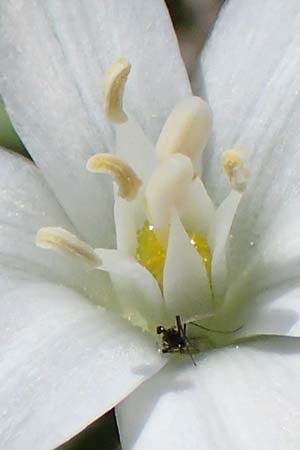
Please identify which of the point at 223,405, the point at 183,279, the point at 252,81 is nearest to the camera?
the point at 223,405

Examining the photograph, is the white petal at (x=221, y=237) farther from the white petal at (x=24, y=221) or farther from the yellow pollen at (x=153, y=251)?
the white petal at (x=24, y=221)

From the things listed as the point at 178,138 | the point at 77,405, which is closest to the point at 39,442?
the point at 77,405

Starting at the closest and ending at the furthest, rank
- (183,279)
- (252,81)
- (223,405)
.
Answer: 1. (223,405)
2. (183,279)
3. (252,81)

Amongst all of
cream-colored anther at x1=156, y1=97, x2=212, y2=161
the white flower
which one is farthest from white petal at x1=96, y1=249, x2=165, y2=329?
cream-colored anther at x1=156, y1=97, x2=212, y2=161

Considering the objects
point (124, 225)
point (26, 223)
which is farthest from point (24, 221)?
point (124, 225)

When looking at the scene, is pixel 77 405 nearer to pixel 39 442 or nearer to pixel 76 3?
pixel 39 442

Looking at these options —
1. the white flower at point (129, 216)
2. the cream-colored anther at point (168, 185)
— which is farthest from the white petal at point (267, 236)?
the cream-colored anther at point (168, 185)

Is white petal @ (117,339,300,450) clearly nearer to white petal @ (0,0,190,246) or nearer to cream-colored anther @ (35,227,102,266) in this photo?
cream-colored anther @ (35,227,102,266)

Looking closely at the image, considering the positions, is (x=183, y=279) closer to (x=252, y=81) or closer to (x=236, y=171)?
(x=236, y=171)

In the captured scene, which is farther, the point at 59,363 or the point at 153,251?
the point at 153,251
